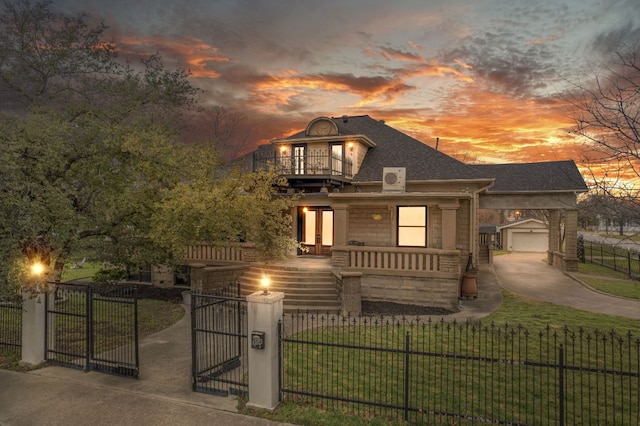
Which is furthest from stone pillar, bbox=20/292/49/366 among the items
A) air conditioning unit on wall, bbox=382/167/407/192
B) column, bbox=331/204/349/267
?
air conditioning unit on wall, bbox=382/167/407/192

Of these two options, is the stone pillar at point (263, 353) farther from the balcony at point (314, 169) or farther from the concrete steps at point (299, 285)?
the balcony at point (314, 169)

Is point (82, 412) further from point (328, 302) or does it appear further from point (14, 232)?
point (328, 302)

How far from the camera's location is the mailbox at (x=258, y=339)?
7684mm

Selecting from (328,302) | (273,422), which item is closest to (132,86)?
(328,302)

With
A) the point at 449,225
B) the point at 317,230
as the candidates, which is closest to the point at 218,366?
the point at 449,225

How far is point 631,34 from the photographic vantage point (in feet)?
25.6

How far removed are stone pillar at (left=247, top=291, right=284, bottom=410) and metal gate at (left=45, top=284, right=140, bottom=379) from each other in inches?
106

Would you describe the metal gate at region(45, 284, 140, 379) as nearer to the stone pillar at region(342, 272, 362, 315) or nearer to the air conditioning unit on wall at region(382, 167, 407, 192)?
the stone pillar at region(342, 272, 362, 315)

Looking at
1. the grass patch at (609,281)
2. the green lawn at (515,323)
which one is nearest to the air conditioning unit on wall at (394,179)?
the green lawn at (515,323)

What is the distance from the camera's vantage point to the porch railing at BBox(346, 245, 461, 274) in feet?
50.7

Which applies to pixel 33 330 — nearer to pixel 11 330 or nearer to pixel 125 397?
pixel 125 397

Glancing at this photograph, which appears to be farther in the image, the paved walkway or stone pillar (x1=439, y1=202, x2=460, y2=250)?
stone pillar (x1=439, y1=202, x2=460, y2=250)

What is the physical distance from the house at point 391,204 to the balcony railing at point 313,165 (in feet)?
0.20

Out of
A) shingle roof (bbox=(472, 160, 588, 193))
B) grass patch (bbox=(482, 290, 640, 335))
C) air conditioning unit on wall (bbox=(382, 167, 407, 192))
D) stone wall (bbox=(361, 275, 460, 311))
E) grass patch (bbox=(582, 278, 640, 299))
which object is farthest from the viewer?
shingle roof (bbox=(472, 160, 588, 193))
